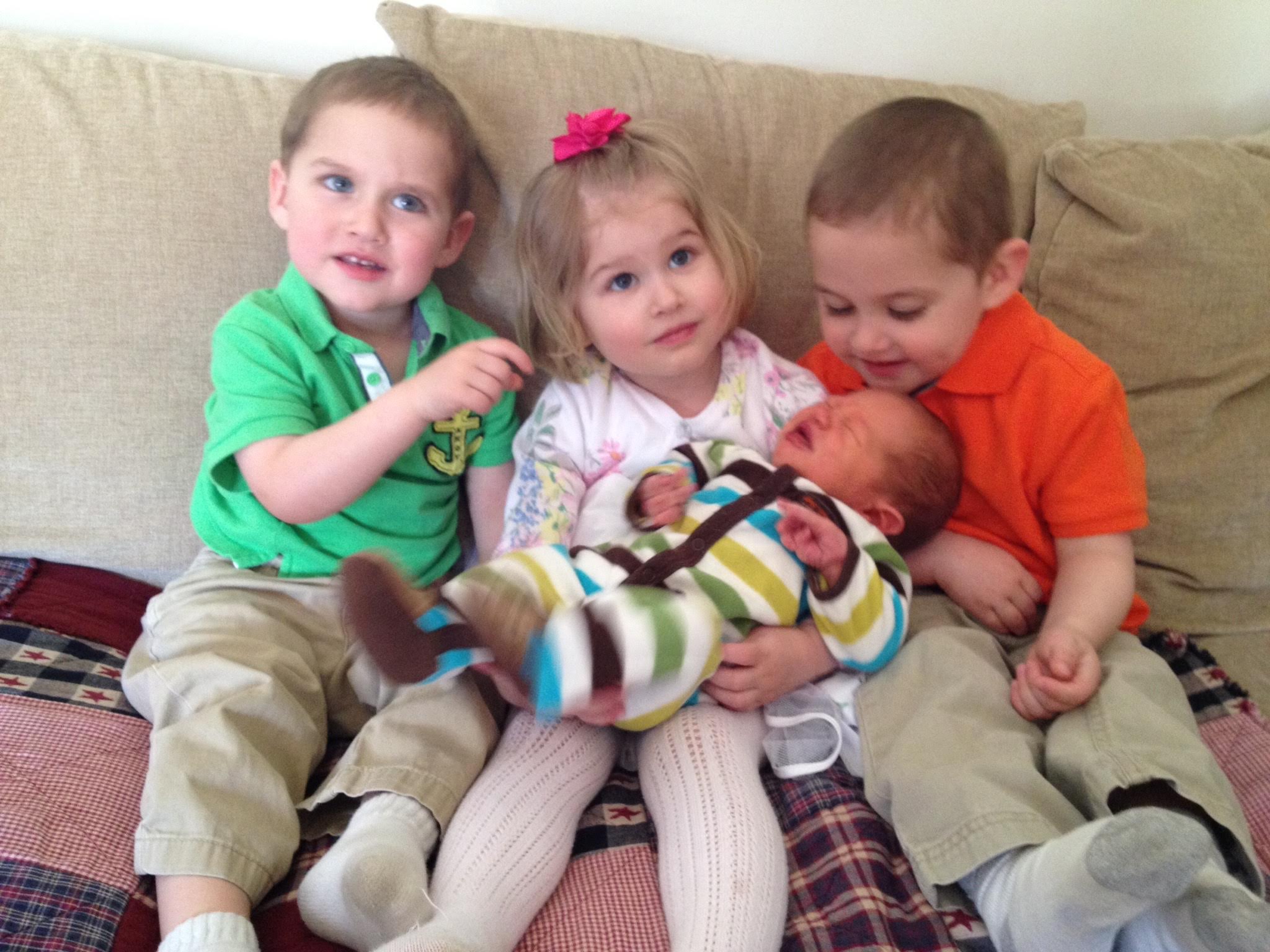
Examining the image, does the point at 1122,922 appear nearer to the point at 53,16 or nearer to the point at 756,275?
the point at 756,275

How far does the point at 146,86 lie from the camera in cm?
117

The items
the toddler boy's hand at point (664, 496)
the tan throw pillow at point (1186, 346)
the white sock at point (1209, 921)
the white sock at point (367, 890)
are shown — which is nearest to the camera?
the white sock at point (1209, 921)

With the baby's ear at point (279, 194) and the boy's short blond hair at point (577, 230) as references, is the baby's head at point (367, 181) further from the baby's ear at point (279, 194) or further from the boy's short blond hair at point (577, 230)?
the boy's short blond hair at point (577, 230)

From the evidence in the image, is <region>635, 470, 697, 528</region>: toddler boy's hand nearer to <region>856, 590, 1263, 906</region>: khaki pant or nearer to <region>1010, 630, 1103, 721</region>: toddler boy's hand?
<region>856, 590, 1263, 906</region>: khaki pant

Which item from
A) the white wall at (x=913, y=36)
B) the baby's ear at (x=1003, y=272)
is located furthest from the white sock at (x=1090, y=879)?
the white wall at (x=913, y=36)

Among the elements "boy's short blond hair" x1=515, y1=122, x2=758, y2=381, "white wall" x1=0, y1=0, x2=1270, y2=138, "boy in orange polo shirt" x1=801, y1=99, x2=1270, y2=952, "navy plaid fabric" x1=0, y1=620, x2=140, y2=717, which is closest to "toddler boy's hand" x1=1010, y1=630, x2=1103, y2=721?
"boy in orange polo shirt" x1=801, y1=99, x2=1270, y2=952

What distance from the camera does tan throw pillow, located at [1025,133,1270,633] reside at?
4.20ft

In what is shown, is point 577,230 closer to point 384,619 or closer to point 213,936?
point 384,619

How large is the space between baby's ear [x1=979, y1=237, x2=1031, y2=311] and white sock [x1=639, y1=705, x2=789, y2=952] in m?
0.59

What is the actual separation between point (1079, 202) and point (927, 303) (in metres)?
0.51

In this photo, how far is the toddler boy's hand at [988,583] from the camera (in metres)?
1.10

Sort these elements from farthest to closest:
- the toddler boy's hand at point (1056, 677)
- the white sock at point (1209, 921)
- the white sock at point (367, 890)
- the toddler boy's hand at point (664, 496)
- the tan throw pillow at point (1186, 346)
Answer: the tan throw pillow at point (1186, 346)
the toddler boy's hand at point (664, 496)
the toddler boy's hand at point (1056, 677)
the white sock at point (367, 890)
the white sock at point (1209, 921)

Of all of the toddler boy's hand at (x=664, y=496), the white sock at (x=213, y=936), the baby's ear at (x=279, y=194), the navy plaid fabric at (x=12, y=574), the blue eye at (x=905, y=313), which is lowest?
the navy plaid fabric at (x=12, y=574)

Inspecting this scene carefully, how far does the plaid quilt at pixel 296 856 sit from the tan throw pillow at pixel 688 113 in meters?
0.69
